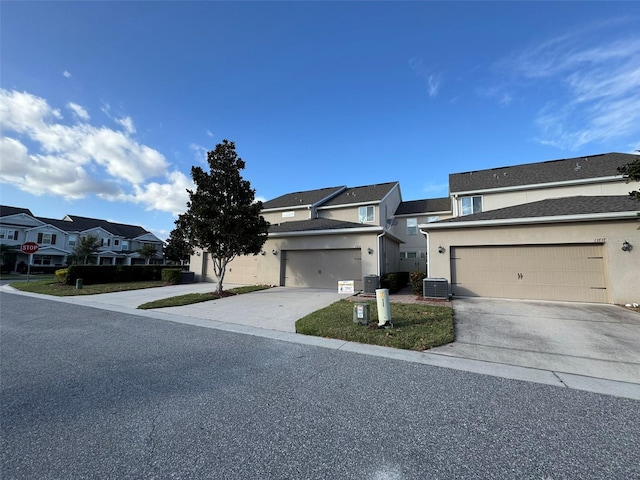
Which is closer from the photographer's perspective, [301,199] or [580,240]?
[580,240]

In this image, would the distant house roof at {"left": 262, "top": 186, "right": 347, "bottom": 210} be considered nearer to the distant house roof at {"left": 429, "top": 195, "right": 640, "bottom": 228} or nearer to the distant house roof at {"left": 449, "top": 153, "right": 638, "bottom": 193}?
the distant house roof at {"left": 449, "top": 153, "right": 638, "bottom": 193}

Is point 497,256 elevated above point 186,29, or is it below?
below

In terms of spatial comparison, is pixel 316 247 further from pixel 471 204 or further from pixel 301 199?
pixel 471 204

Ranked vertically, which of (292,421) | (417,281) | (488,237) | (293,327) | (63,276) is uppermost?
(488,237)

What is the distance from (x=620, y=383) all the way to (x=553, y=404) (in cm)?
163

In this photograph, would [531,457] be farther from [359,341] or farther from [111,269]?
[111,269]

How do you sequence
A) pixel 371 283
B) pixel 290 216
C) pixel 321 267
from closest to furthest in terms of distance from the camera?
pixel 371 283
pixel 321 267
pixel 290 216

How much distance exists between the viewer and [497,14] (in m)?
9.23

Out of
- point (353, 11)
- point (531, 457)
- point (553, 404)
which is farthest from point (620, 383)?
point (353, 11)

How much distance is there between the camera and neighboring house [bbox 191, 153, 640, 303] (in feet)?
33.1

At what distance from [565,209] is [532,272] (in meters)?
2.93

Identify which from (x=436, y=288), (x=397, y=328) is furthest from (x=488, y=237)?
(x=397, y=328)

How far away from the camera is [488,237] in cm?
1138

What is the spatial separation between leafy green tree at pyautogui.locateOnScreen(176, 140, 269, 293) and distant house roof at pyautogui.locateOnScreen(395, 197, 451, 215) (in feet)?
50.0
